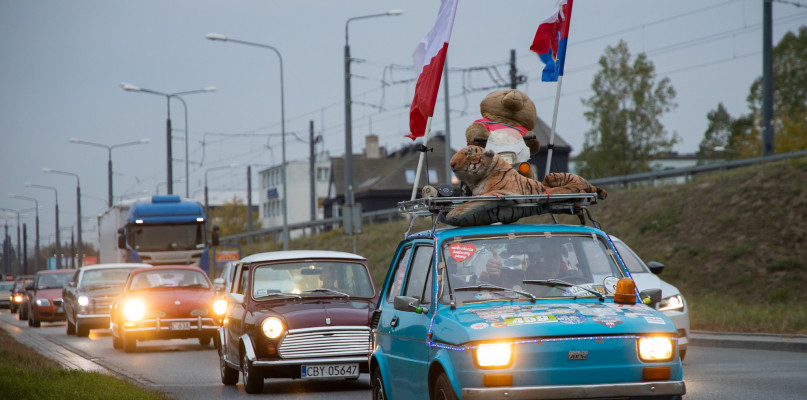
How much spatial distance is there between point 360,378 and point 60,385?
415 cm

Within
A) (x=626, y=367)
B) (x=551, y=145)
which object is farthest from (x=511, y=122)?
(x=626, y=367)

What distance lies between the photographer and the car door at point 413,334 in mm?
7434

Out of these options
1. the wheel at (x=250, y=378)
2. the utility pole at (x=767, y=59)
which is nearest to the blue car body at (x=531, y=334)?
the wheel at (x=250, y=378)

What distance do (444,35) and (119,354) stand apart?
1138cm

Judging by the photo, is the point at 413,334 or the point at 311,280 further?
the point at 311,280

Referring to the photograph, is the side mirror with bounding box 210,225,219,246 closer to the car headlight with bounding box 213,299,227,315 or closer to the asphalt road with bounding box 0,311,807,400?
the asphalt road with bounding box 0,311,807,400

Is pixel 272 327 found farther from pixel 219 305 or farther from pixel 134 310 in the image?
pixel 134 310

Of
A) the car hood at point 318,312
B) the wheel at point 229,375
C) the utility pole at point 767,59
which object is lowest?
the wheel at point 229,375

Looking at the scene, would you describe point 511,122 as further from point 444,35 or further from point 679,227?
point 679,227

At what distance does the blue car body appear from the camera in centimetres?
649

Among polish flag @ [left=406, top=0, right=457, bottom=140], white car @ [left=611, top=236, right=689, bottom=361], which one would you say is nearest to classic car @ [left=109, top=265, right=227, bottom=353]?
white car @ [left=611, top=236, right=689, bottom=361]

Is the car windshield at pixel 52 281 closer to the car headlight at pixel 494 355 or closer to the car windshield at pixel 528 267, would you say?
the car windshield at pixel 528 267

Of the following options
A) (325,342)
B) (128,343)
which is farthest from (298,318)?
(128,343)

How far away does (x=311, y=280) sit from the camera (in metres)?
13.5
